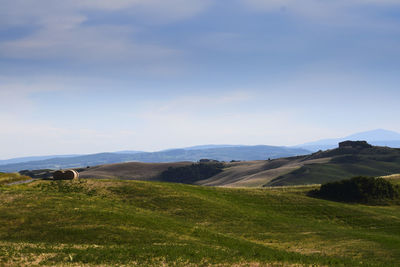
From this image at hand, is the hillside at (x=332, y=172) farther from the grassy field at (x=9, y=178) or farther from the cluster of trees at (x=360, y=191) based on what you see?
the grassy field at (x=9, y=178)

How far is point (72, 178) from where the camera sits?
58.6 meters

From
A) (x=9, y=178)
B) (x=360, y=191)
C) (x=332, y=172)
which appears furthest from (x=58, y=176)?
(x=332, y=172)

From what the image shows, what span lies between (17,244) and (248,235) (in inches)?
935

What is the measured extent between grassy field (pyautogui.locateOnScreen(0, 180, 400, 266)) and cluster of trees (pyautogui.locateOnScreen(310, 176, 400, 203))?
212 inches

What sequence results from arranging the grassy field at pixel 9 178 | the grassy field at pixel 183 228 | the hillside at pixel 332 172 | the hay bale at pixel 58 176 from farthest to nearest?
the hillside at pixel 332 172
the hay bale at pixel 58 176
the grassy field at pixel 9 178
the grassy field at pixel 183 228

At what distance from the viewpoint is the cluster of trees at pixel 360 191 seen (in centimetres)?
6569

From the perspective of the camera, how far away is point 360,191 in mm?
66188

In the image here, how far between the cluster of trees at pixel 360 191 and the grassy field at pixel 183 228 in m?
5.38

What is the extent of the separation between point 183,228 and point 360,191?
4440 cm

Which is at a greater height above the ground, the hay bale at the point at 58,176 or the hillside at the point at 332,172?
the hay bale at the point at 58,176

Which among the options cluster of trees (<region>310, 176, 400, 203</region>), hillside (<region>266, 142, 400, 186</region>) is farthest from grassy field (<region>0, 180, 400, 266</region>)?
hillside (<region>266, 142, 400, 186</region>)

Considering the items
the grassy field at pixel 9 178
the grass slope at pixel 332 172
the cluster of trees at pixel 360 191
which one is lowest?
the grass slope at pixel 332 172

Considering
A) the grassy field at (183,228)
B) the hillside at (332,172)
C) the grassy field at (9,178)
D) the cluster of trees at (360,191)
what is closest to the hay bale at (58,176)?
the grassy field at (183,228)

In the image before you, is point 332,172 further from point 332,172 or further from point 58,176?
point 58,176
